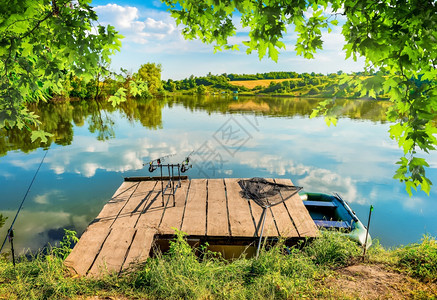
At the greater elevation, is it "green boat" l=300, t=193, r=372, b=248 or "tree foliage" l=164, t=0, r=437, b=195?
"tree foliage" l=164, t=0, r=437, b=195

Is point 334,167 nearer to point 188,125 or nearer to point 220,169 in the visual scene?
point 220,169

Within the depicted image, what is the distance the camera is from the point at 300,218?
6754 millimetres

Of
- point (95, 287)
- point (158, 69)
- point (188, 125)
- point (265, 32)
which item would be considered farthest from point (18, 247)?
point (158, 69)

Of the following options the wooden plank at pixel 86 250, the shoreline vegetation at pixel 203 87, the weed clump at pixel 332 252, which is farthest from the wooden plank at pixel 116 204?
the shoreline vegetation at pixel 203 87

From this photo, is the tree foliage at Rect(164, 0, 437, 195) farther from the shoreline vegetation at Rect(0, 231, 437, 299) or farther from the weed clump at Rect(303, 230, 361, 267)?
the weed clump at Rect(303, 230, 361, 267)

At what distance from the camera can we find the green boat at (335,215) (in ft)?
23.2

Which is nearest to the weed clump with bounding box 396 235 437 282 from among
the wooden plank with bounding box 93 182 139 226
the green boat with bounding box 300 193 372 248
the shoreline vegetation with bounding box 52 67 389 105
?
the green boat with bounding box 300 193 372 248

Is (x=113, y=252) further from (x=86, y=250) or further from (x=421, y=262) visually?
(x=421, y=262)

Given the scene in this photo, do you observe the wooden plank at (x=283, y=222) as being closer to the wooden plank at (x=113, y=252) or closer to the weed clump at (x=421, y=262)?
the weed clump at (x=421, y=262)

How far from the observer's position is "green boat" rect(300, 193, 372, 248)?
Answer: 706 centimetres

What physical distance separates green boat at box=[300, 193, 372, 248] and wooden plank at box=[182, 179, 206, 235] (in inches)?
132

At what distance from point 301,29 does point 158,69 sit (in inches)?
2962

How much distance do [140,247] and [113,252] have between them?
1.77ft

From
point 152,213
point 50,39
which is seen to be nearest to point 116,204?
point 152,213
